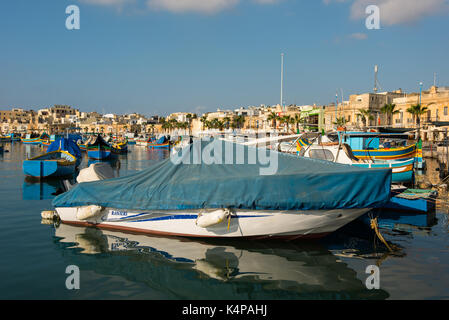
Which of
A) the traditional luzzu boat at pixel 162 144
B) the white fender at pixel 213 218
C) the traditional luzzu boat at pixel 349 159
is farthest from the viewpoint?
the traditional luzzu boat at pixel 162 144

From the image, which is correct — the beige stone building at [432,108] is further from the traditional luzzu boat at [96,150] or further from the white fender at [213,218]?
the white fender at [213,218]

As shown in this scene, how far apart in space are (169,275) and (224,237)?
2420 millimetres

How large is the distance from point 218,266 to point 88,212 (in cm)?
487

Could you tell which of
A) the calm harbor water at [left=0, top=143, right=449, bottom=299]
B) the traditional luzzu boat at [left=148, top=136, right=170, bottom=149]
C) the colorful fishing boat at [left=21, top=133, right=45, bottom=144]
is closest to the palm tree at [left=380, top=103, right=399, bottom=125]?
the traditional luzzu boat at [left=148, top=136, right=170, bottom=149]

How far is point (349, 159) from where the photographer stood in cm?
1945

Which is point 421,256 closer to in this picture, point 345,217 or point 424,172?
point 345,217

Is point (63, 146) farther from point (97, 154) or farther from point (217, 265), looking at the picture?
point (217, 265)

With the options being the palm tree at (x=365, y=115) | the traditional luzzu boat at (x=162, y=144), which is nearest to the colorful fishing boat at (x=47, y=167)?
the traditional luzzu boat at (x=162, y=144)

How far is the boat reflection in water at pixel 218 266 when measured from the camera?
23.8 ft

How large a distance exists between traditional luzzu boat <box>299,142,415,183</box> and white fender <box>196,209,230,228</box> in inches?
438

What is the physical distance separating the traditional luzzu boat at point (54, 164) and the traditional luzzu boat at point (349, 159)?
18.8 m

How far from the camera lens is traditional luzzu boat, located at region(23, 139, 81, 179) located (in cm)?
2545

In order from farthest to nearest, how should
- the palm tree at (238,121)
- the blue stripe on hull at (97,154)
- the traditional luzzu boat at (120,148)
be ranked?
the palm tree at (238,121) → the traditional luzzu boat at (120,148) → the blue stripe on hull at (97,154)
